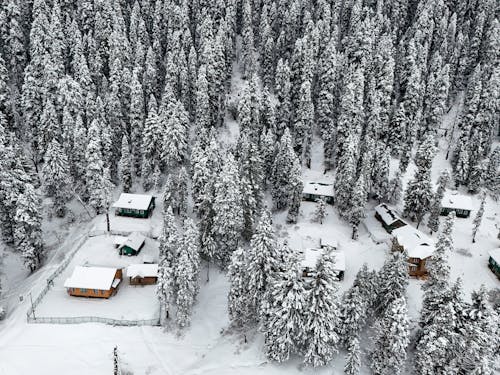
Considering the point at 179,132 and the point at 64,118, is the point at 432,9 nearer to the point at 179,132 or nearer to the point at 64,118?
the point at 179,132

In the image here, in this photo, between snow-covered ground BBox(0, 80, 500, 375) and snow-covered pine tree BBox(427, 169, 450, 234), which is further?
snow-covered pine tree BBox(427, 169, 450, 234)

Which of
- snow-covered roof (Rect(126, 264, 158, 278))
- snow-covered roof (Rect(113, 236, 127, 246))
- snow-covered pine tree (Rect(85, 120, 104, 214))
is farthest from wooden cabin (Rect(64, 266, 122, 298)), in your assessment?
snow-covered pine tree (Rect(85, 120, 104, 214))

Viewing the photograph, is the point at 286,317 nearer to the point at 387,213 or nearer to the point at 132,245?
the point at 132,245

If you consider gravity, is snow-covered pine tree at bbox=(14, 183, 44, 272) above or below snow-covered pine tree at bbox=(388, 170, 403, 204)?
below

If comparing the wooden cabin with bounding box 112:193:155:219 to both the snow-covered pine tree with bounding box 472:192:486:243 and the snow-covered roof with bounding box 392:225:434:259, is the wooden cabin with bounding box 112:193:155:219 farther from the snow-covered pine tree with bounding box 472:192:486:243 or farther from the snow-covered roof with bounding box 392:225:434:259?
the snow-covered pine tree with bounding box 472:192:486:243

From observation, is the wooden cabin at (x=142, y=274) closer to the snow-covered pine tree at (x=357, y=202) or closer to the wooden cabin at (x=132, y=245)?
the wooden cabin at (x=132, y=245)

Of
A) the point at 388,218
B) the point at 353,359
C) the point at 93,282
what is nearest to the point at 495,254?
the point at 388,218

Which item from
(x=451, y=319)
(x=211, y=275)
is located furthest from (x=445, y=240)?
(x=211, y=275)
